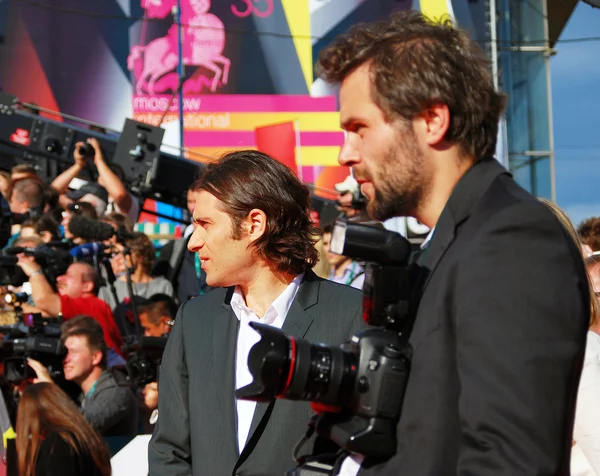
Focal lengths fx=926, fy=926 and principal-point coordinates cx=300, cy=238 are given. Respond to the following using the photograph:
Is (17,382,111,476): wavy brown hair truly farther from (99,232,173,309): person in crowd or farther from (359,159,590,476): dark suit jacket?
(359,159,590,476): dark suit jacket

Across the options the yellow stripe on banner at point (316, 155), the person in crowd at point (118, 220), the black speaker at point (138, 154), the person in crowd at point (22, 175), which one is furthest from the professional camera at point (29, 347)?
the yellow stripe on banner at point (316, 155)

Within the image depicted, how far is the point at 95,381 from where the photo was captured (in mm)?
5441

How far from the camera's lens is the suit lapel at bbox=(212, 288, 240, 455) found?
8.62 feet

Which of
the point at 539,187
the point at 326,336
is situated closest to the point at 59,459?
the point at 326,336

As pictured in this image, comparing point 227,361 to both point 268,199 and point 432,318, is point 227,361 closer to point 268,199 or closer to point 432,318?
point 268,199

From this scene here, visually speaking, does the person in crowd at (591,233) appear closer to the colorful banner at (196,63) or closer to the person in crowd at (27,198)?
the person in crowd at (27,198)

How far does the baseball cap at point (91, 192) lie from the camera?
7719mm

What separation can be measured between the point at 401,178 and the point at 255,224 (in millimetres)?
1240

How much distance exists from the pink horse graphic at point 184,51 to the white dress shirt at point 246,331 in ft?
35.3

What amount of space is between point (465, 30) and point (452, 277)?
1.89 feet

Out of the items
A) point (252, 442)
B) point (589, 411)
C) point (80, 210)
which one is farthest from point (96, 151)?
point (589, 411)

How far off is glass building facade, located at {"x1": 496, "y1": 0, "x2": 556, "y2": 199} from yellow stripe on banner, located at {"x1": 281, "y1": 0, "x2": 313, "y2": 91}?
2711mm

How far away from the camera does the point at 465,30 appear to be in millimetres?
1883

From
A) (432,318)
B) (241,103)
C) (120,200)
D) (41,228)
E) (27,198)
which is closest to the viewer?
(432,318)
